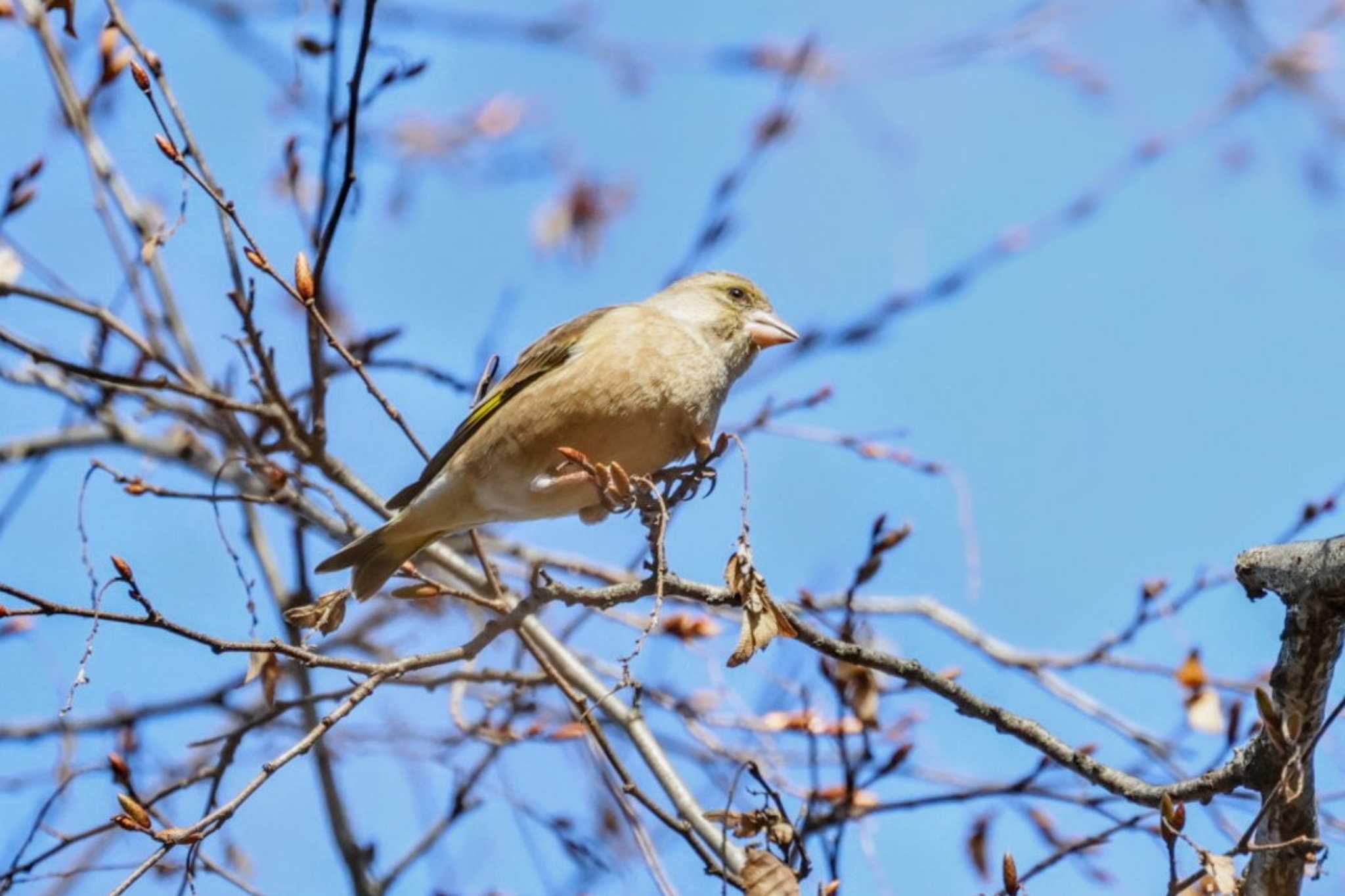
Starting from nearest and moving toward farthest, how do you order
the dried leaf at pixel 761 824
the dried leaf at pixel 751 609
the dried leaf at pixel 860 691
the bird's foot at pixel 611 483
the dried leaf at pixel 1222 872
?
the dried leaf at pixel 1222 872, the dried leaf at pixel 751 609, the dried leaf at pixel 761 824, the bird's foot at pixel 611 483, the dried leaf at pixel 860 691

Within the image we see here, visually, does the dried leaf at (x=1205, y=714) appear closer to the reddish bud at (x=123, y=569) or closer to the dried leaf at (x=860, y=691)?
the dried leaf at (x=860, y=691)

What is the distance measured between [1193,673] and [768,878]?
210 centimetres

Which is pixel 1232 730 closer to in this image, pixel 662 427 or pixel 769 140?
pixel 662 427

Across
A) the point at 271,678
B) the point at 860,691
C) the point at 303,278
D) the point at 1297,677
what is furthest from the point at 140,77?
the point at 1297,677

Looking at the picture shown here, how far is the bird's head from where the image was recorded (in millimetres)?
5348

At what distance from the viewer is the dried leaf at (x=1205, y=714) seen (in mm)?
4617

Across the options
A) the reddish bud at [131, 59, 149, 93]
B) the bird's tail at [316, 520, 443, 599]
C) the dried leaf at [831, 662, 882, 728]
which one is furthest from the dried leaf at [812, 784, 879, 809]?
the reddish bud at [131, 59, 149, 93]

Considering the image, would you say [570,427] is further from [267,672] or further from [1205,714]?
[1205,714]

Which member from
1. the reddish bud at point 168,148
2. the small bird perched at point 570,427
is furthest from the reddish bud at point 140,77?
the small bird perched at point 570,427

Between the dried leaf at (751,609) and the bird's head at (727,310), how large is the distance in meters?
1.98

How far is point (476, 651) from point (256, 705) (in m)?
3.35

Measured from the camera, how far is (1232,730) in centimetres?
407

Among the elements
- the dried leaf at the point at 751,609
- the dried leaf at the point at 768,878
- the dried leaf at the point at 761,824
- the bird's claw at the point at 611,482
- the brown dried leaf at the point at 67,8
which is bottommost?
the dried leaf at the point at 768,878

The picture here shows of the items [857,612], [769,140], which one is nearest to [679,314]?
[769,140]
